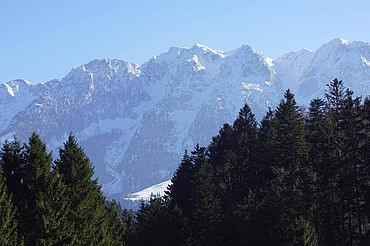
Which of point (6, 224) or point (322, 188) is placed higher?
point (322, 188)

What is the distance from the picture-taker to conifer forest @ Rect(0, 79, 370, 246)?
1363 inches

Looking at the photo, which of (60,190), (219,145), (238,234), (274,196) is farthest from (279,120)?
(60,190)

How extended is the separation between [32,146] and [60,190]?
3.55m

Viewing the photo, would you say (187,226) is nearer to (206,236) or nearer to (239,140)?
(206,236)

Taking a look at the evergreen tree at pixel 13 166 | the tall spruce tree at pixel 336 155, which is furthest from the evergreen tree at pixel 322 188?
the evergreen tree at pixel 13 166

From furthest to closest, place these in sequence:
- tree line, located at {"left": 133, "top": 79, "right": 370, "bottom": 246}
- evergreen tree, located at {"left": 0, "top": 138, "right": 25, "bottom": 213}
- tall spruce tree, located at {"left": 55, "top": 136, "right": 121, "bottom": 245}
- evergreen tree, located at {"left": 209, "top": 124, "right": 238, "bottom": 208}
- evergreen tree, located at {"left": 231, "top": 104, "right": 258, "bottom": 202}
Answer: evergreen tree, located at {"left": 209, "top": 124, "right": 238, "bottom": 208}
evergreen tree, located at {"left": 231, "top": 104, "right": 258, "bottom": 202}
tree line, located at {"left": 133, "top": 79, "right": 370, "bottom": 246}
tall spruce tree, located at {"left": 55, "top": 136, "right": 121, "bottom": 245}
evergreen tree, located at {"left": 0, "top": 138, "right": 25, "bottom": 213}

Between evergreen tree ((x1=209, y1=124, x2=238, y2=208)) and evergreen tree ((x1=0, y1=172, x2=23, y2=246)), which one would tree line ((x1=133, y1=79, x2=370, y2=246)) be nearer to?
evergreen tree ((x1=209, y1=124, x2=238, y2=208))

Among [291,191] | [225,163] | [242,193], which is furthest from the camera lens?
[225,163]

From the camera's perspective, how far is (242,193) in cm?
6912

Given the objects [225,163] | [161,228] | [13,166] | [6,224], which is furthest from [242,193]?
[6,224]

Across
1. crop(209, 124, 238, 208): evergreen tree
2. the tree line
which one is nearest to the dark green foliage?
the tree line

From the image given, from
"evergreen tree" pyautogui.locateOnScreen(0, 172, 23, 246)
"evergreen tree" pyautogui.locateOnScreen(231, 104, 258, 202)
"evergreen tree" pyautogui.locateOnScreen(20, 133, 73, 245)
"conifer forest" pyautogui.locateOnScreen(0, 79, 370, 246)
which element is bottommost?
"evergreen tree" pyautogui.locateOnScreen(0, 172, 23, 246)

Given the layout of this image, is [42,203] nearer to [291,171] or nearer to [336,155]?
[291,171]

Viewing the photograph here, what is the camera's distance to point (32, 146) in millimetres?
34938
